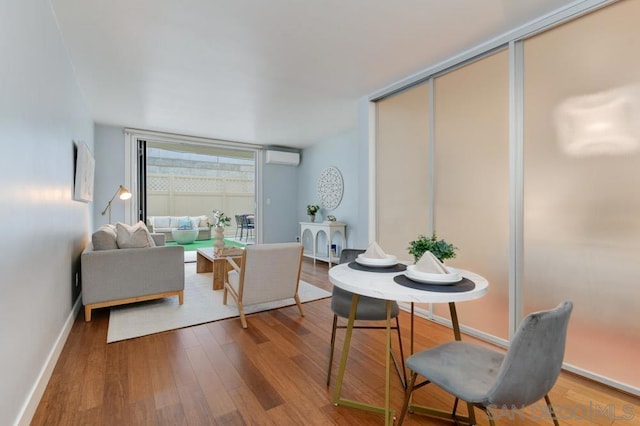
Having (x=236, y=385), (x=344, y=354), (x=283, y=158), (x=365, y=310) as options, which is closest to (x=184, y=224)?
(x=283, y=158)

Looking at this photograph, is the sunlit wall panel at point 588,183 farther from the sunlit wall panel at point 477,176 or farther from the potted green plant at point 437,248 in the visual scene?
the potted green plant at point 437,248

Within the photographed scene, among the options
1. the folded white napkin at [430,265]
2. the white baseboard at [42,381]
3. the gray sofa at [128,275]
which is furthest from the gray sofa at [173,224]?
the folded white napkin at [430,265]

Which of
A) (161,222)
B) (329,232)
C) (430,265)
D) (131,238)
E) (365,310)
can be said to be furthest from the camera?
(161,222)

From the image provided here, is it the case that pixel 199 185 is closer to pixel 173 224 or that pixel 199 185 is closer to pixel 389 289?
pixel 173 224

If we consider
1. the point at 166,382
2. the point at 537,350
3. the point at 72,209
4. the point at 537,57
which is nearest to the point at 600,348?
the point at 537,350

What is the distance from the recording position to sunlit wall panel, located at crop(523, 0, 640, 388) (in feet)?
5.57

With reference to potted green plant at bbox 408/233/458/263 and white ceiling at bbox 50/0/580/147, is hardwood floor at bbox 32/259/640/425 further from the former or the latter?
white ceiling at bbox 50/0/580/147

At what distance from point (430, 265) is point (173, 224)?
845cm

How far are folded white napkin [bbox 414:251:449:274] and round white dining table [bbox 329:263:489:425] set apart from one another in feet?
0.23

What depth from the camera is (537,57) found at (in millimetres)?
2068

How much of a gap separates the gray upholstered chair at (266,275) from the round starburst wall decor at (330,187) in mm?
2618

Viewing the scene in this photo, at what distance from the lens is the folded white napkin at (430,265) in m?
1.38

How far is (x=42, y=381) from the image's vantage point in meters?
1.68

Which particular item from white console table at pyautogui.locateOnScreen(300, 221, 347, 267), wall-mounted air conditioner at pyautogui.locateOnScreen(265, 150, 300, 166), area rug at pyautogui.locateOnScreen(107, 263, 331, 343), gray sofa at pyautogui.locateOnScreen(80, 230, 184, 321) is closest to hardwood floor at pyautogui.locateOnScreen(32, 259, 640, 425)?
area rug at pyautogui.locateOnScreen(107, 263, 331, 343)
